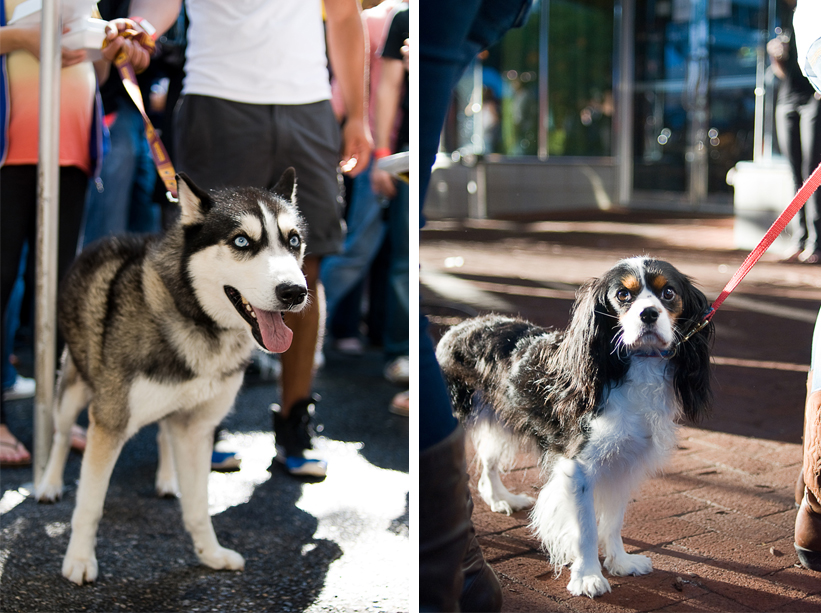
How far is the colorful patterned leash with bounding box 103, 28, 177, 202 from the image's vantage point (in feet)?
7.54

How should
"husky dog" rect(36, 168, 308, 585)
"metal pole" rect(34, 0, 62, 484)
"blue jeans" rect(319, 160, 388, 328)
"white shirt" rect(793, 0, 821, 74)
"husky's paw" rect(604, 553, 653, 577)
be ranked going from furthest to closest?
1. "blue jeans" rect(319, 160, 388, 328)
2. "metal pole" rect(34, 0, 62, 484)
3. "husky dog" rect(36, 168, 308, 585)
4. "white shirt" rect(793, 0, 821, 74)
5. "husky's paw" rect(604, 553, 653, 577)

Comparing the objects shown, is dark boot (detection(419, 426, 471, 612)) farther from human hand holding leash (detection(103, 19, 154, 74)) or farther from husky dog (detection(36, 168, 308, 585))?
human hand holding leash (detection(103, 19, 154, 74))

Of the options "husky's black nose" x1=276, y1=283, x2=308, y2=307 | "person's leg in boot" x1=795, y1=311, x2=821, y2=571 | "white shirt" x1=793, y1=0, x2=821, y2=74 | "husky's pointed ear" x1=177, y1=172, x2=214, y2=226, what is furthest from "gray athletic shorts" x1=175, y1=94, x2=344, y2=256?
"person's leg in boot" x1=795, y1=311, x2=821, y2=571

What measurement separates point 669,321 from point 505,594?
2.29 feet

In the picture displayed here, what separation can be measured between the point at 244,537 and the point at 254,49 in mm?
1501

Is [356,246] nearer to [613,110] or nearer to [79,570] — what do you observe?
[79,570]

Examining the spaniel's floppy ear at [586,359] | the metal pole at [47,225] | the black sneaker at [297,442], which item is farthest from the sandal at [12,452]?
the spaniel's floppy ear at [586,359]

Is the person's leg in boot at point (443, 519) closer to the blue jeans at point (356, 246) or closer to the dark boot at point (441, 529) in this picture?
the dark boot at point (441, 529)

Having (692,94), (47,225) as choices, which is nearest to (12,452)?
(47,225)

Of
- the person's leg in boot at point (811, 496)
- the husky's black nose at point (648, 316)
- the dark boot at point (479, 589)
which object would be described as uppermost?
the husky's black nose at point (648, 316)

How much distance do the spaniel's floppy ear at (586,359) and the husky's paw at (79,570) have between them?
1374 mm

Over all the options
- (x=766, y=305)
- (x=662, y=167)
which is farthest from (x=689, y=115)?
(x=766, y=305)

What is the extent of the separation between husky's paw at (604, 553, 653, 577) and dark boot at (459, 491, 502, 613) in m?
0.25

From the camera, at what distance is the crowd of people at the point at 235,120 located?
7.72ft
